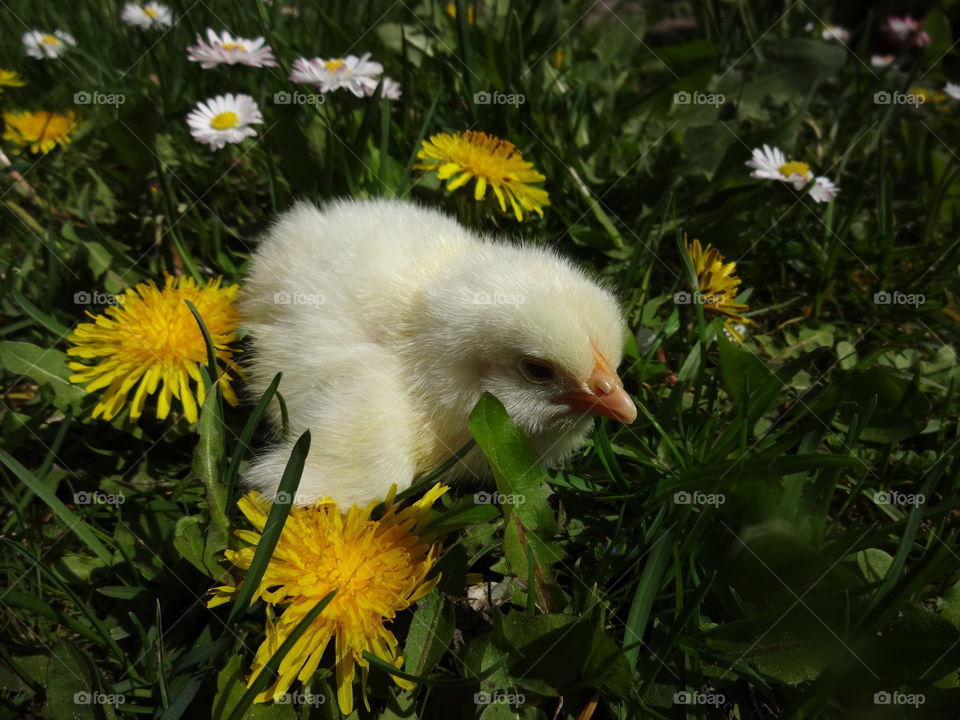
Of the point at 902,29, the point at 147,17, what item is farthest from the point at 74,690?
the point at 902,29

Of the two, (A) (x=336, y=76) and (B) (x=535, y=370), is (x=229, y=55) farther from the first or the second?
(B) (x=535, y=370)

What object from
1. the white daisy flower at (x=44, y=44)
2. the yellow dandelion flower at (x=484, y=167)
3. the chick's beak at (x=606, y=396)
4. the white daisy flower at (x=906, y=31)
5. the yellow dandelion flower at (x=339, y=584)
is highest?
the white daisy flower at (x=44, y=44)

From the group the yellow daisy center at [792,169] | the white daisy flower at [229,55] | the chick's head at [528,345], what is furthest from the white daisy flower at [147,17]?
the yellow daisy center at [792,169]

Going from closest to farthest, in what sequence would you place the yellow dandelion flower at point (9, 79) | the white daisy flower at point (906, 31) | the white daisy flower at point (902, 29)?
the yellow dandelion flower at point (9, 79) → the white daisy flower at point (906, 31) → the white daisy flower at point (902, 29)

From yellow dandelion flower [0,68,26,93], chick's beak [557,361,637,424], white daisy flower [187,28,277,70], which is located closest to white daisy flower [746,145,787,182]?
chick's beak [557,361,637,424]

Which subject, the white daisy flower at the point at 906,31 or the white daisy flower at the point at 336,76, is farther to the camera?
the white daisy flower at the point at 906,31

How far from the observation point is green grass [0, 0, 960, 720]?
64.0 inches

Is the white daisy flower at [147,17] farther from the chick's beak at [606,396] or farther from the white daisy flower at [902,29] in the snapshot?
the white daisy flower at [902,29]

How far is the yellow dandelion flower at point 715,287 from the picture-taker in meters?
2.49

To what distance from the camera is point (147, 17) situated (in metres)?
3.56

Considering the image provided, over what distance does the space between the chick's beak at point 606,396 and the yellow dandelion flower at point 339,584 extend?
2.01 feet

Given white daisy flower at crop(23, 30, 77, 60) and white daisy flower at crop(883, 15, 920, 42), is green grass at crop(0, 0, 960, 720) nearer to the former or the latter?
white daisy flower at crop(23, 30, 77, 60)

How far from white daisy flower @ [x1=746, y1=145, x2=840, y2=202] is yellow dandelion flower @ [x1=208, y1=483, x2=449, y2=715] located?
201 centimetres

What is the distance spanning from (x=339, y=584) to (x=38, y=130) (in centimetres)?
279
